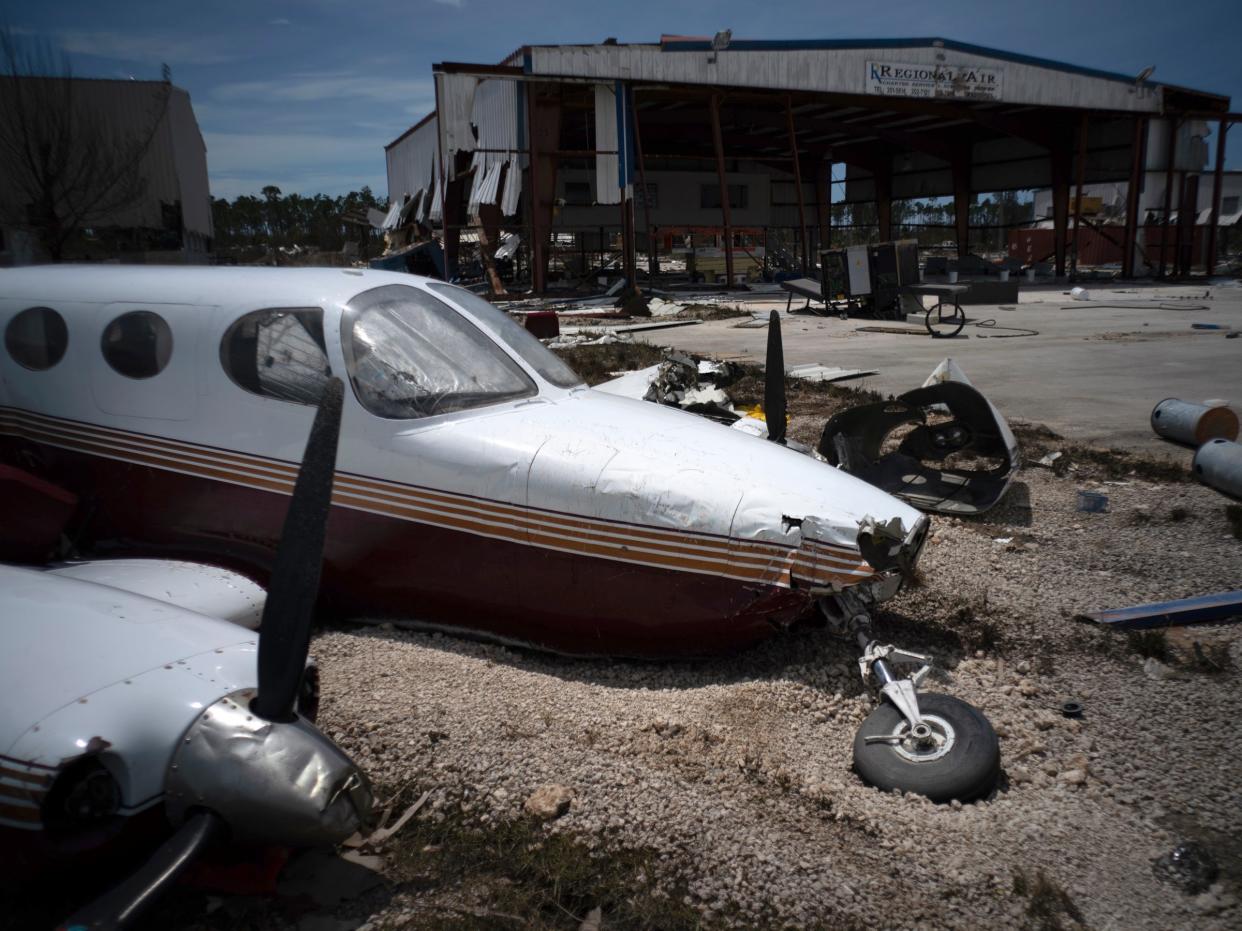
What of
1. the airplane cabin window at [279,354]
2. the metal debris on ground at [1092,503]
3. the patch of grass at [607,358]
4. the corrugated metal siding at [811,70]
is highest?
the corrugated metal siding at [811,70]

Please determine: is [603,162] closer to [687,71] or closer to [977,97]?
[687,71]

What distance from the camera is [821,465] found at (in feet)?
13.6

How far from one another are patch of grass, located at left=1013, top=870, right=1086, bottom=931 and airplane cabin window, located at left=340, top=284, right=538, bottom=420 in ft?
9.62

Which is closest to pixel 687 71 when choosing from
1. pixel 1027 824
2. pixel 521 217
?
pixel 521 217

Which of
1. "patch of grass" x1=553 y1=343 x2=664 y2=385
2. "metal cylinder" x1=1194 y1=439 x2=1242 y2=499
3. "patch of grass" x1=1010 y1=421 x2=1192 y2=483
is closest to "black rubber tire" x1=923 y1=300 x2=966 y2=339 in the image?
A: "patch of grass" x1=553 y1=343 x2=664 y2=385

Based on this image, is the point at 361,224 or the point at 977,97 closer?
the point at 977,97

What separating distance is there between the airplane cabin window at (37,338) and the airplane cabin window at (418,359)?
6.37ft

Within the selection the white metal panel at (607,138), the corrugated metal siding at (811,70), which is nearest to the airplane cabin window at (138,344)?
the corrugated metal siding at (811,70)

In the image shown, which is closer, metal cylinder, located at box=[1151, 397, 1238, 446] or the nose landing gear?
the nose landing gear

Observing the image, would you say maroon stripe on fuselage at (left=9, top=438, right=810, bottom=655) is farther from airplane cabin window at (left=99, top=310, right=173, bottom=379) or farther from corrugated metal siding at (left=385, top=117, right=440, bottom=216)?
corrugated metal siding at (left=385, top=117, right=440, bottom=216)

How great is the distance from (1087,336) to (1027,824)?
16763 millimetres

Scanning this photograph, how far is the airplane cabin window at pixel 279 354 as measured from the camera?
162 inches

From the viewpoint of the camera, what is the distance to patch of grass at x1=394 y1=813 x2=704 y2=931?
2518 mm

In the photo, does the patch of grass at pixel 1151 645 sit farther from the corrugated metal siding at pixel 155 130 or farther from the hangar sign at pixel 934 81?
the hangar sign at pixel 934 81
